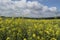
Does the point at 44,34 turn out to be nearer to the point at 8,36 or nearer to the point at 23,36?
the point at 23,36

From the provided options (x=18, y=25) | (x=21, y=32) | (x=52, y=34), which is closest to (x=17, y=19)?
(x=18, y=25)

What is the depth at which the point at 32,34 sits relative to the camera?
4668 millimetres

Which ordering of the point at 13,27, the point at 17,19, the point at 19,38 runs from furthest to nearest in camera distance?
the point at 17,19 → the point at 13,27 → the point at 19,38

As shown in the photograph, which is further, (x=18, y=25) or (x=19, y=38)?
(x=18, y=25)

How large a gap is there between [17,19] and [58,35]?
3.70 feet

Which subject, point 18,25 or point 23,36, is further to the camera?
point 18,25

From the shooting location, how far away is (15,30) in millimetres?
4836

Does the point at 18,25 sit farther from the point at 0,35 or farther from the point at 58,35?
the point at 58,35

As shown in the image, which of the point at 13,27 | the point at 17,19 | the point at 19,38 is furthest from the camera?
the point at 17,19

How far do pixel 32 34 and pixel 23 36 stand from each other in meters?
0.20

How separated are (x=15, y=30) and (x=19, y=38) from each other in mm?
301

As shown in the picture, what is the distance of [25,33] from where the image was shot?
469cm

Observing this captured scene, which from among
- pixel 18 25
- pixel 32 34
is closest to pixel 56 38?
pixel 32 34

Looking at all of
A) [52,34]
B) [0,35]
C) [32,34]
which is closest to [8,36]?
[0,35]
